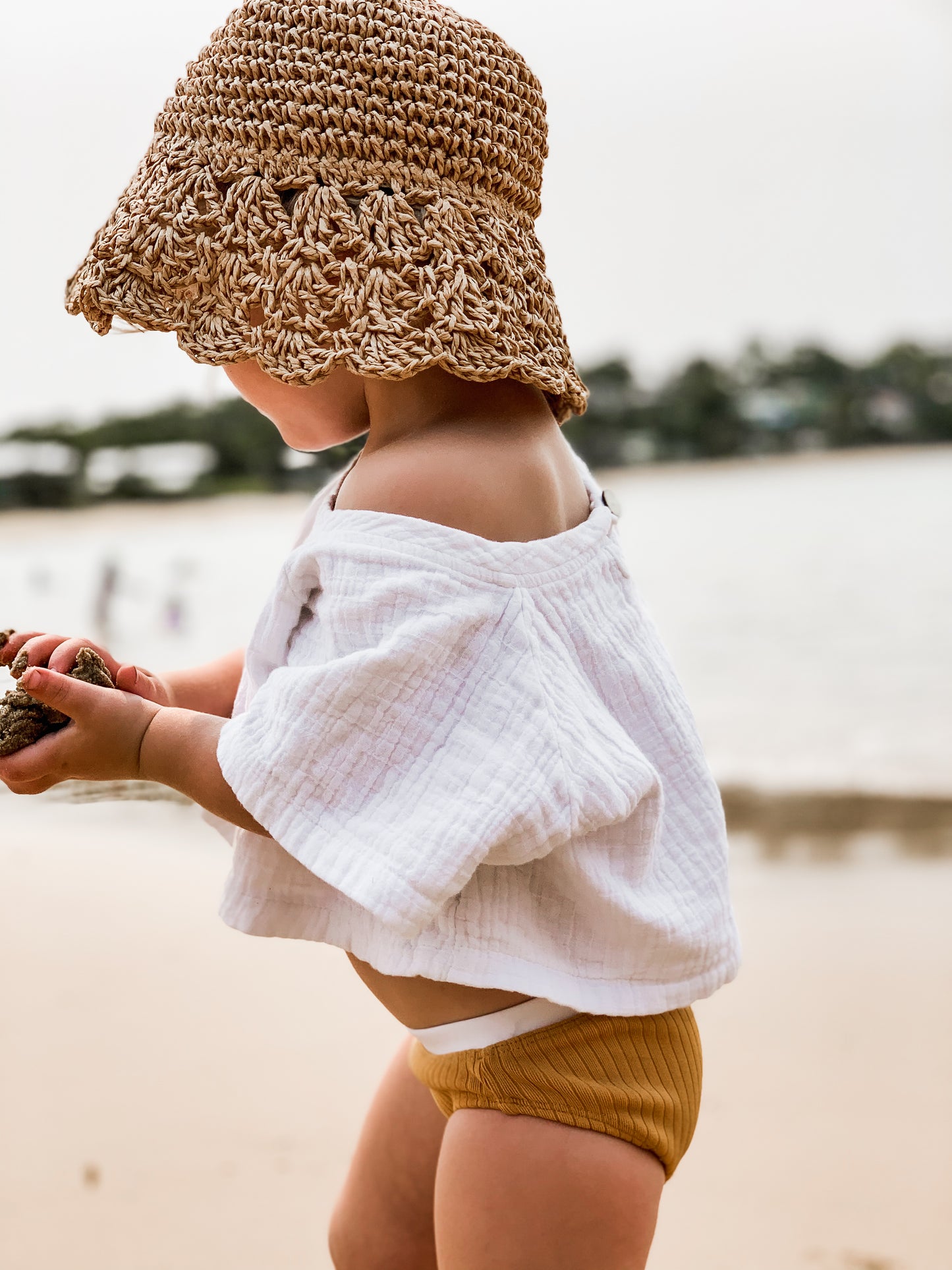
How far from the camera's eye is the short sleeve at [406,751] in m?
0.46

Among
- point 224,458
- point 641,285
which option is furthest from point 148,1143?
point 641,285

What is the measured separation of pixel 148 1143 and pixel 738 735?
2325 millimetres

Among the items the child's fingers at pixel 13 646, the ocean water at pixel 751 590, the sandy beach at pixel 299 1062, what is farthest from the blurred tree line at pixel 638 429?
the child's fingers at pixel 13 646

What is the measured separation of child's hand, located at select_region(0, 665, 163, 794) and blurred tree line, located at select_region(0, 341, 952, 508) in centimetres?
266

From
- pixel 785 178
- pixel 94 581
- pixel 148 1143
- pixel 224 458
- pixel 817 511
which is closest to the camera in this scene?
pixel 148 1143

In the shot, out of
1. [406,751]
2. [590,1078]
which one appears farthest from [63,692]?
[590,1078]

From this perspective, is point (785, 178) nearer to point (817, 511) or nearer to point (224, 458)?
point (817, 511)

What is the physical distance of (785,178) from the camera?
6.37m

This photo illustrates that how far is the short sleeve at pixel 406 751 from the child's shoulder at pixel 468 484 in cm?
4

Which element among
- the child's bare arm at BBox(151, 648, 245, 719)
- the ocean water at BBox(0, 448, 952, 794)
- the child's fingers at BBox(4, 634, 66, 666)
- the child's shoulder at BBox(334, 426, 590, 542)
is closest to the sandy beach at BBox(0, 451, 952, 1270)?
the ocean water at BBox(0, 448, 952, 794)

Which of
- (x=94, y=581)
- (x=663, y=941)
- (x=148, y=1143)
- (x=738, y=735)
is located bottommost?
(x=738, y=735)

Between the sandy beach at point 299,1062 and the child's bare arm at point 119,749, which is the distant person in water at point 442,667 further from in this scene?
the sandy beach at point 299,1062

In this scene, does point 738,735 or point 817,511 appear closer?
point 738,735

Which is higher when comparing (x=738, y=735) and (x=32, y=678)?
(x=32, y=678)
